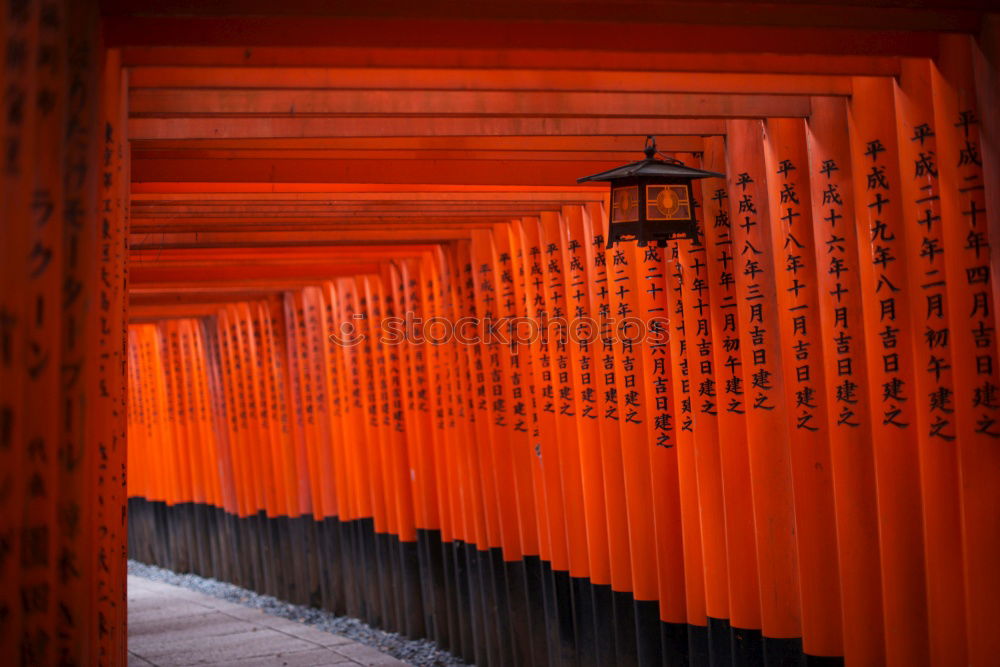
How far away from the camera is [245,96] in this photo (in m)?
5.67

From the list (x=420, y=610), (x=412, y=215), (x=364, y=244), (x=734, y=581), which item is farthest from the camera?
(x=420, y=610)

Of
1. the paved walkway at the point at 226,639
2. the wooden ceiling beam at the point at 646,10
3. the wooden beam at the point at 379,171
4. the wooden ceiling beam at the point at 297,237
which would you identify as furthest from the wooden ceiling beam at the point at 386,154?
the paved walkway at the point at 226,639

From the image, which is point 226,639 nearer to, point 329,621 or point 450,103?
point 329,621

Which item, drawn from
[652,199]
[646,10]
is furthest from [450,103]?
[646,10]

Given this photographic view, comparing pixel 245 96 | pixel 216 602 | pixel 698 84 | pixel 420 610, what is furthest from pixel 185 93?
pixel 216 602

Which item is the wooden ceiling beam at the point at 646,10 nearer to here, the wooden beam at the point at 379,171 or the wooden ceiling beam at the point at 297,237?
the wooden beam at the point at 379,171

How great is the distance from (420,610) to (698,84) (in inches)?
292

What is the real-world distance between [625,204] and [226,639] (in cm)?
802

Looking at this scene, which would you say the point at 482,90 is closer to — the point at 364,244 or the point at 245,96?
the point at 245,96

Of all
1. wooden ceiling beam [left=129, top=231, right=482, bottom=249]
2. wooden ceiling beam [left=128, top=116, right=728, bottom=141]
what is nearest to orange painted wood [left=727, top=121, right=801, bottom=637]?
wooden ceiling beam [left=128, top=116, right=728, bottom=141]

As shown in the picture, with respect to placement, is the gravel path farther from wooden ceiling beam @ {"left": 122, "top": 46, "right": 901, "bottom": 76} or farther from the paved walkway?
wooden ceiling beam @ {"left": 122, "top": 46, "right": 901, "bottom": 76}

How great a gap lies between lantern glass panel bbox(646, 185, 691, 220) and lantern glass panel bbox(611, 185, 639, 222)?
0.06 metres

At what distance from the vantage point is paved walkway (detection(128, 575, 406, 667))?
11039mm

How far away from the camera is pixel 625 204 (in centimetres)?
592
